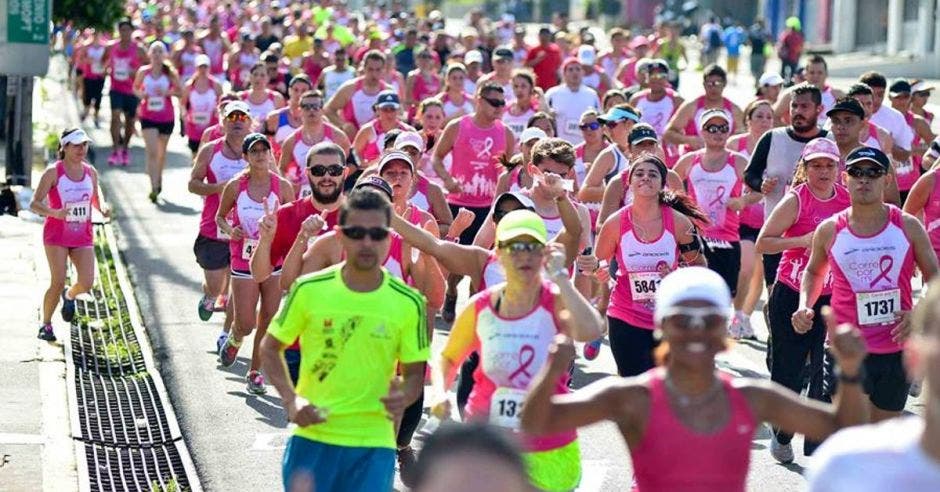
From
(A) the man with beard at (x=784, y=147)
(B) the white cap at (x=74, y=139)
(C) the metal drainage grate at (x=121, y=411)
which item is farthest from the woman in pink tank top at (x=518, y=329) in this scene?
(B) the white cap at (x=74, y=139)

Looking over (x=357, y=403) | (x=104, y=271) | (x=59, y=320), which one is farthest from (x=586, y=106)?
(x=357, y=403)

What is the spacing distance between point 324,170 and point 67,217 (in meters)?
4.20

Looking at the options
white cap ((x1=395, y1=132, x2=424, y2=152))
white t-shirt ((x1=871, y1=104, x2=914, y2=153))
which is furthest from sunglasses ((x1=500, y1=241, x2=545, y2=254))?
white t-shirt ((x1=871, y1=104, x2=914, y2=153))

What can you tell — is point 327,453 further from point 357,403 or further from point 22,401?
point 22,401

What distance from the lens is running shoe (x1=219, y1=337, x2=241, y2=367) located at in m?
12.9

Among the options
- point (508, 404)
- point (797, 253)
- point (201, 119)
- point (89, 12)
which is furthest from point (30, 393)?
point (89, 12)

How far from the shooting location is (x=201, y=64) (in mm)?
22109

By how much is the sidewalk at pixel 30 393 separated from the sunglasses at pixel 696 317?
4978 mm

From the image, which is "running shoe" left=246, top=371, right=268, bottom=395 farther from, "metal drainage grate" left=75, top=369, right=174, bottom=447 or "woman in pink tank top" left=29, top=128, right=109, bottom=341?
"woman in pink tank top" left=29, top=128, right=109, bottom=341

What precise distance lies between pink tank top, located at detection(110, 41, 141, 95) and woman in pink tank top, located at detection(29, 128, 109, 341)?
12.2 metres

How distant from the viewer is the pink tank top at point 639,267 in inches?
394

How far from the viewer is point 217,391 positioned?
12.4 meters

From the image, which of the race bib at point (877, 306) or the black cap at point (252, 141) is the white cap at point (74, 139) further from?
the race bib at point (877, 306)

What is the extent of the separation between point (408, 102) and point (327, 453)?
51.9ft
